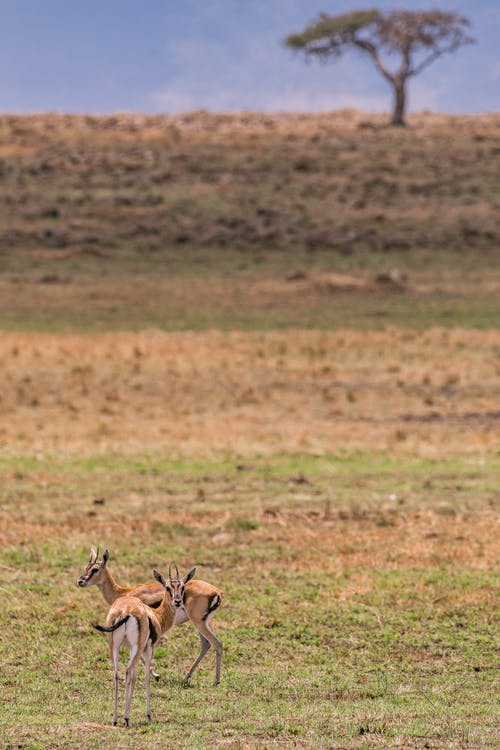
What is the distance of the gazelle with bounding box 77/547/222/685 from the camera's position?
690 centimetres

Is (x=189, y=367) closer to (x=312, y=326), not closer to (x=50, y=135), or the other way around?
(x=312, y=326)

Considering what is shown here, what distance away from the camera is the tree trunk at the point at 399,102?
80562 mm

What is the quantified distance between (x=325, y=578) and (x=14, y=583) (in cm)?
321

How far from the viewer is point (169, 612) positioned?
23.7ft

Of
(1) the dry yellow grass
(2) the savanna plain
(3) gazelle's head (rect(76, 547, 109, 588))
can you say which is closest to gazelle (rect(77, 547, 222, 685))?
(3) gazelle's head (rect(76, 547, 109, 588))

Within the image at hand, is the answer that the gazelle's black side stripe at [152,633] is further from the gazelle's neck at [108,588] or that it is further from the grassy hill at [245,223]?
the grassy hill at [245,223]

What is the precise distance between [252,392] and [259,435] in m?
5.29

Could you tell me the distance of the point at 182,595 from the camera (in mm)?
A: 6895

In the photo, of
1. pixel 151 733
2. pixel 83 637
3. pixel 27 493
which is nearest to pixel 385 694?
pixel 151 733

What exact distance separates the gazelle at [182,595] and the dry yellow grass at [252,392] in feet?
42.1

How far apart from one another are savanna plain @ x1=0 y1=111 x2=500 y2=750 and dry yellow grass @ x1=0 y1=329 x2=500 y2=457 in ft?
0.42

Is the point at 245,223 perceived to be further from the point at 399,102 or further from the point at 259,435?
the point at 259,435

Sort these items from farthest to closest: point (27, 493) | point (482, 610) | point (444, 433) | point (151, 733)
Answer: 1. point (444, 433)
2. point (27, 493)
3. point (482, 610)
4. point (151, 733)

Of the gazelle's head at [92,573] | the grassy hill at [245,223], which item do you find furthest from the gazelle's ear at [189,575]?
the grassy hill at [245,223]
